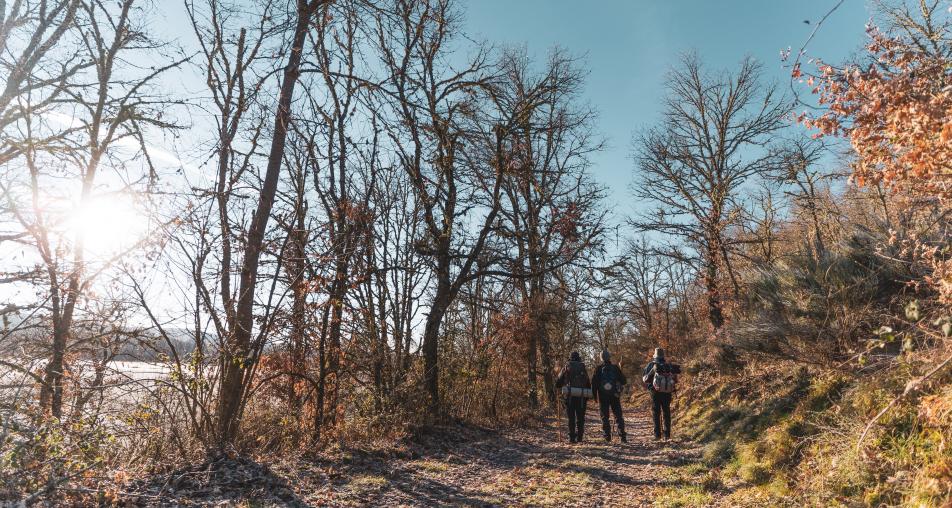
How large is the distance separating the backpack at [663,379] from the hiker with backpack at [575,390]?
4.68ft

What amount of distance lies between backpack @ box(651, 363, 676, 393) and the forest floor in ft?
3.28

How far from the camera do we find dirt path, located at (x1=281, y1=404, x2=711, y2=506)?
6.23 metres

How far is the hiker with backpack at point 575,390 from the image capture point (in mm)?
10922

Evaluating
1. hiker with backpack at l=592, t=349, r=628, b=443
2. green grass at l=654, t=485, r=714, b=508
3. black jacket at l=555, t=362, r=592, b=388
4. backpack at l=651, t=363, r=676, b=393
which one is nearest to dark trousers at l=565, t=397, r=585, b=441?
black jacket at l=555, t=362, r=592, b=388

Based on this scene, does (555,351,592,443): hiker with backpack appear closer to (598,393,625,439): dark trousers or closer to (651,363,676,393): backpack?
(598,393,625,439): dark trousers

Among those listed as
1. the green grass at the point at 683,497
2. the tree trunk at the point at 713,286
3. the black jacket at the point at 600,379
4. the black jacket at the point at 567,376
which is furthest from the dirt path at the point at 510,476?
the tree trunk at the point at 713,286

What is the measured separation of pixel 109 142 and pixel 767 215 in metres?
21.5

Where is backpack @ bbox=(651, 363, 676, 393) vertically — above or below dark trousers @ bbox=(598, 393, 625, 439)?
above

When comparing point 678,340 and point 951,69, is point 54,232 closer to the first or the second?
point 951,69

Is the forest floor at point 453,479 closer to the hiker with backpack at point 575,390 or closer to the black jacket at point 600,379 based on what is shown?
the hiker with backpack at point 575,390

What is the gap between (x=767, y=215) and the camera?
20.5 metres

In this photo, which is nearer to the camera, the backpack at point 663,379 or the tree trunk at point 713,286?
the backpack at point 663,379

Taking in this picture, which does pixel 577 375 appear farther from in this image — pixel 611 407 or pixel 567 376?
pixel 611 407

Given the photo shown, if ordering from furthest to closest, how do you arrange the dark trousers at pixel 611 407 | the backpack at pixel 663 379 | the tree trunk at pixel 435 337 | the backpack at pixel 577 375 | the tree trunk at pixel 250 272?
the tree trunk at pixel 435 337 < the backpack at pixel 577 375 < the dark trousers at pixel 611 407 < the backpack at pixel 663 379 < the tree trunk at pixel 250 272
